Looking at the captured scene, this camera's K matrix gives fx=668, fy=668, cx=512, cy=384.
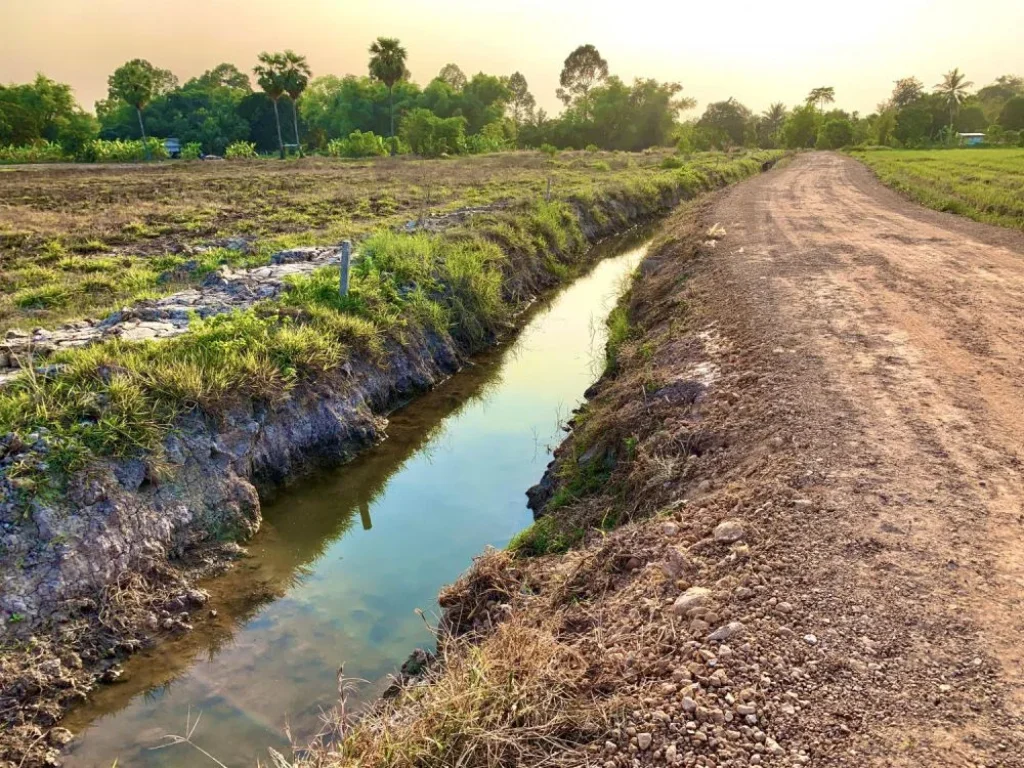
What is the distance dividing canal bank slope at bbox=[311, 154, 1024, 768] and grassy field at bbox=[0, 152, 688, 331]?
854 cm

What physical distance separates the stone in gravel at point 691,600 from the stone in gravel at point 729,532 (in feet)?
1.98

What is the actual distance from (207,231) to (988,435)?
19044mm

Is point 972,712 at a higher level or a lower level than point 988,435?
lower

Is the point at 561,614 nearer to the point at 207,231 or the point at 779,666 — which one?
the point at 779,666

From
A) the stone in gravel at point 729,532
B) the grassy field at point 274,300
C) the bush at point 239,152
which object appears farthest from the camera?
the bush at point 239,152

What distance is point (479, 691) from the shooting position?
3.59 metres

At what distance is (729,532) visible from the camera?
16.1 feet

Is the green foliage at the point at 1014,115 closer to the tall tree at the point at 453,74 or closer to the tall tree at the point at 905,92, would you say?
the tall tree at the point at 905,92

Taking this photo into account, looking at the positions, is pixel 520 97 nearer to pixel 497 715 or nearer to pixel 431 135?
pixel 431 135

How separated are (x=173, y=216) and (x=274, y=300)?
13.4 m

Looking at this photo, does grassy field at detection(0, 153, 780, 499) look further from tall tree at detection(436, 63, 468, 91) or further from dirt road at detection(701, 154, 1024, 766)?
tall tree at detection(436, 63, 468, 91)

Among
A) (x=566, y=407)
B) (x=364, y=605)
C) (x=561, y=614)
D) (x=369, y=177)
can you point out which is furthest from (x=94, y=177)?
(x=561, y=614)

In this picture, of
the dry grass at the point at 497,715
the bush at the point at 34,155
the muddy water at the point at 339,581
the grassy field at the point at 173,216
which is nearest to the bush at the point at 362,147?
the grassy field at the point at 173,216

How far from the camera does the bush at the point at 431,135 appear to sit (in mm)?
61688
